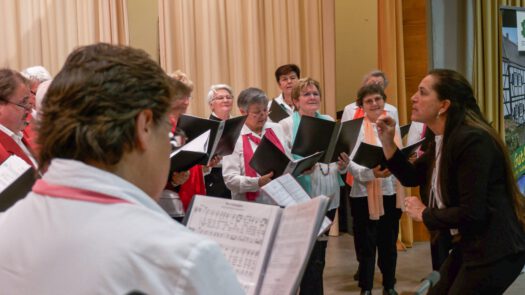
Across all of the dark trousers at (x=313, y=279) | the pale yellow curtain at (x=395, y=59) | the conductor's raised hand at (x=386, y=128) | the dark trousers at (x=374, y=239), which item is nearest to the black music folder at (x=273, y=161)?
the dark trousers at (x=313, y=279)

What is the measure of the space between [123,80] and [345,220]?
20.2ft

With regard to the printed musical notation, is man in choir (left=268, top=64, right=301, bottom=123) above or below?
above

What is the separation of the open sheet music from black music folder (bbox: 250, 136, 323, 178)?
1.73 metres

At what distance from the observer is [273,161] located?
12.3ft

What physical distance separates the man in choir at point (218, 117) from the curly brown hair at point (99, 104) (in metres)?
3.60

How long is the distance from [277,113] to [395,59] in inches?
56.2

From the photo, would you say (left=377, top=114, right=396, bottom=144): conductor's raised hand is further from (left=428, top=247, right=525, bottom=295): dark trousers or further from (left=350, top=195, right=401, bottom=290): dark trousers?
(left=350, top=195, right=401, bottom=290): dark trousers

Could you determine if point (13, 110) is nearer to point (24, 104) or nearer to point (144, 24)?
point (24, 104)

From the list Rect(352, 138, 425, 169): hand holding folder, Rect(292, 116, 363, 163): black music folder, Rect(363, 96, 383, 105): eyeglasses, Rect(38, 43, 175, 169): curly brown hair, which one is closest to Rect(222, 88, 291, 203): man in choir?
Rect(292, 116, 363, 163): black music folder

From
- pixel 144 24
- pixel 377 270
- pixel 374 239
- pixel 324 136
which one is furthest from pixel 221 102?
pixel 144 24

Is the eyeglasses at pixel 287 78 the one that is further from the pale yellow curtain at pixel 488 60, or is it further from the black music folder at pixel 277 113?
the pale yellow curtain at pixel 488 60

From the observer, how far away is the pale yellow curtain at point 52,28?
572 cm

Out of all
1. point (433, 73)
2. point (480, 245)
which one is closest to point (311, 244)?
point (480, 245)

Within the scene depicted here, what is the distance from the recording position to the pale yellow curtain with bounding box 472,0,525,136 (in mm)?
6180
